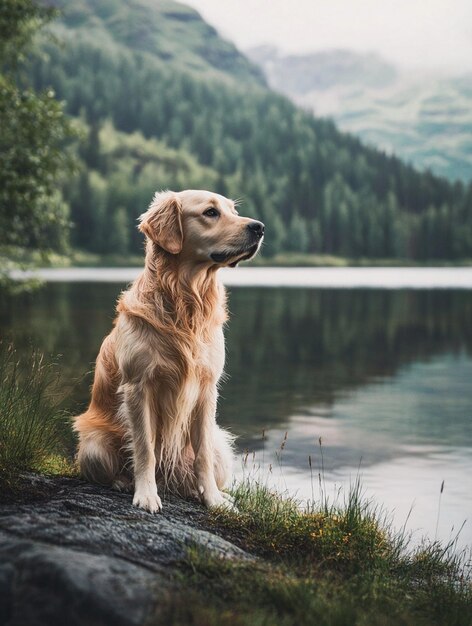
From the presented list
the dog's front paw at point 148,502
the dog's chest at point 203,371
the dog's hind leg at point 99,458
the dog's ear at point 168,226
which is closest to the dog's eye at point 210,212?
the dog's ear at point 168,226

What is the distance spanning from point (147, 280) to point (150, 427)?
42.3 inches

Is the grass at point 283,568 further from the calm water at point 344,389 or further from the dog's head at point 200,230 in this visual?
the dog's head at point 200,230

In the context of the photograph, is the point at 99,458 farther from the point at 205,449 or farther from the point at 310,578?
the point at 310,578

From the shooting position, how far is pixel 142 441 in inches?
225

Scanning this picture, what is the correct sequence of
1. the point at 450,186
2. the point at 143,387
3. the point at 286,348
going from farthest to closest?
the point at 450,186
the point at 286,348
the point at 143,387

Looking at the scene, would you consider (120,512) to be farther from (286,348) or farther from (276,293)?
(276,293)

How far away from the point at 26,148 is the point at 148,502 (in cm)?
1348

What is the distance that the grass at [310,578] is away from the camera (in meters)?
4.07

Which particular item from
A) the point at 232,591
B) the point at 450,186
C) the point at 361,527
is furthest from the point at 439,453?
the point at 450,186

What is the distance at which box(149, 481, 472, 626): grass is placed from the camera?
4.07m

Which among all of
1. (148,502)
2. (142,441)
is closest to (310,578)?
(148,502)

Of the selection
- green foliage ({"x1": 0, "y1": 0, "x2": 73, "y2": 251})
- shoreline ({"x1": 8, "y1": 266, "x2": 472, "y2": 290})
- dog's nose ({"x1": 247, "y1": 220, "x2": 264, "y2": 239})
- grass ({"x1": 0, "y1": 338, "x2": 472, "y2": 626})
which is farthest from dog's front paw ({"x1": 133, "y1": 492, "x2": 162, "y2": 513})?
shoreline ({"x1": 8, "y1": 266, "x2": 472, "y2": 290})

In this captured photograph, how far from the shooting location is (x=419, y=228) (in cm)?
14200

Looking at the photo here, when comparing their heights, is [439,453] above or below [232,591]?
below
